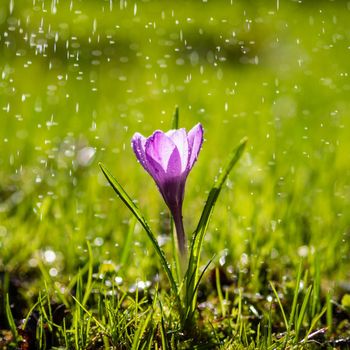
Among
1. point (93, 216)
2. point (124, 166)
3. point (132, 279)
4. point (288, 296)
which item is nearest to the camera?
point (288, 296)

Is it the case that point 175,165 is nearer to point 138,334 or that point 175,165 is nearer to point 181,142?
point 181,142

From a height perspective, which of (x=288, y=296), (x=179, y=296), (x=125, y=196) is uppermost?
(x=125, y=196)

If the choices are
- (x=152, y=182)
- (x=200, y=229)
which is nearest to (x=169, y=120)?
(x=152, y=182)

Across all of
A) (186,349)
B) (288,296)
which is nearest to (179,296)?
(186,349)

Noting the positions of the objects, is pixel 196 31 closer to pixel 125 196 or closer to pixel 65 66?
pixel 65 66

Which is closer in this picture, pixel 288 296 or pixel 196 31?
pixel 288 296

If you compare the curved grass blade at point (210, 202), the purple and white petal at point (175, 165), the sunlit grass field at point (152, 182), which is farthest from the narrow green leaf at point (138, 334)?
the purple and white petal at point (175, 165)
